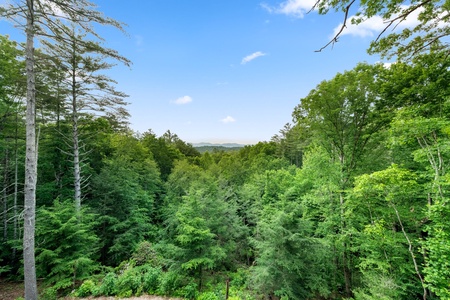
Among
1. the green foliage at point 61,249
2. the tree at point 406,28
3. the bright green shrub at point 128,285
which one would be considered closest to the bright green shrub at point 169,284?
the bright green shrub at point 128,285

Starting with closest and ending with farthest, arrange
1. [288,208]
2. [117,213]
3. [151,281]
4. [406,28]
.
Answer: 1. [406,28]
2. [151,281]
3. [288,208]
4. [117,213]

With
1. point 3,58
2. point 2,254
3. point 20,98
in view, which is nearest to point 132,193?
point 2,254

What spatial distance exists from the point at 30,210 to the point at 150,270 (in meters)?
4.31

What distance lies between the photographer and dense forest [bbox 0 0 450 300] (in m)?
6.20

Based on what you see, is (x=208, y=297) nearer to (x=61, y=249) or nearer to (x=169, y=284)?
(x=169, y=284)

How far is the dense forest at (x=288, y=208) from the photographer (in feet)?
20.3

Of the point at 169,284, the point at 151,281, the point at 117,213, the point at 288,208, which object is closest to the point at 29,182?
the point at 151,281

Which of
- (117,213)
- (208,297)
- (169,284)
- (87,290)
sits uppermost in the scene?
(117,213)

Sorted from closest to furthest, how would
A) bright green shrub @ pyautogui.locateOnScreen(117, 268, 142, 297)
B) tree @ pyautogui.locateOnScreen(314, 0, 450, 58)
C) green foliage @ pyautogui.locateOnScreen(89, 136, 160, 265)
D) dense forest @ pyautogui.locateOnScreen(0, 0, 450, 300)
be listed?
tree @ pyautogui.locateOnScreen(314, 0, 450, 58), dense forest @ pyautogui.locateOnScreen(0, 0, 450, 300), bright green shrub @ pyautogui.locateOnScreen(117, 268, 142, 297), green foliage @ pyautogui.locateOnScreen(89, 136, 160, 265)

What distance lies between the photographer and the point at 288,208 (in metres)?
7.56

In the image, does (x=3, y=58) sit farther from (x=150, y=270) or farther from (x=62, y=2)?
(x=150, y=270)

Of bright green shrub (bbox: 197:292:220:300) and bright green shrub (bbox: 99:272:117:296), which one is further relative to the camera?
bright green shrub (bbox: 99:272:117:296)

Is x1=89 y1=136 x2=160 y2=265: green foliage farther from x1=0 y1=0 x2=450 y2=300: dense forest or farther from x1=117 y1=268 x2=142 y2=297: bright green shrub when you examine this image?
x1=117 y1=268 x2=142 y2=297: bright green shrub

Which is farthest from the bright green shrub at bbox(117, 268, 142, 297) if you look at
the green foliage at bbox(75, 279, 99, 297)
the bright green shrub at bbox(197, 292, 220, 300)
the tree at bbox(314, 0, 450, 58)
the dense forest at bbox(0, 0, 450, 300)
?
the tree at bbox(314, 0, 450, 58)
